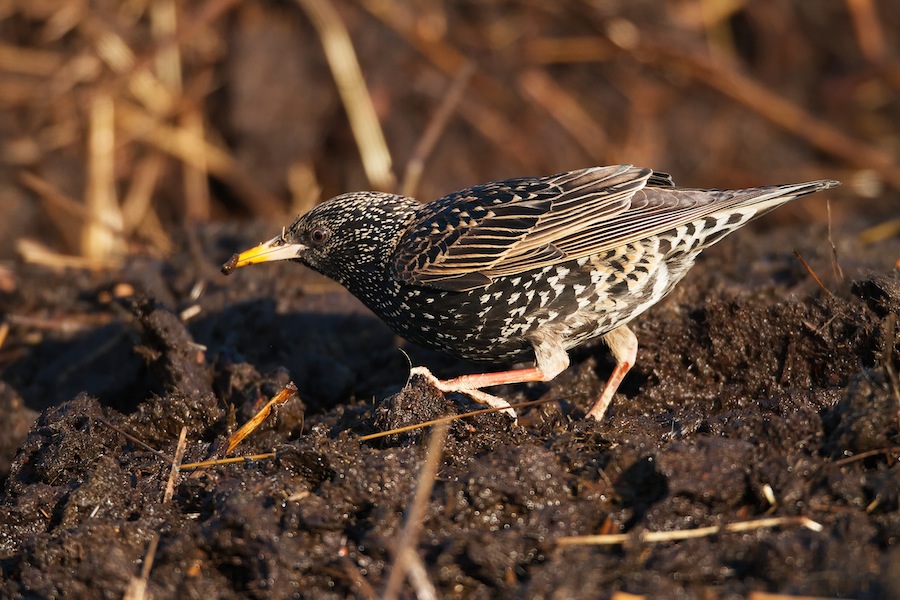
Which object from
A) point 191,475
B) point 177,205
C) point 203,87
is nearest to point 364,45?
point 203,87

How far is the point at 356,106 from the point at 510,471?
22.5ft

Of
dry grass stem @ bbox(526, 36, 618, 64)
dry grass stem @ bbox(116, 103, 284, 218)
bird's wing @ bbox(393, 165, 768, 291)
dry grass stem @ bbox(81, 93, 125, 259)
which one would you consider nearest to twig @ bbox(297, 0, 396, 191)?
dry grass stem @ bbox(116, 103, 284, 218)

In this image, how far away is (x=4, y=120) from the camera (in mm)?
9852

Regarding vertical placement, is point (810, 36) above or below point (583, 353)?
above

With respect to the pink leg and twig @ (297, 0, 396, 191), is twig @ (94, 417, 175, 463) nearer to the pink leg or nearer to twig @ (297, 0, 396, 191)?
the pink leg

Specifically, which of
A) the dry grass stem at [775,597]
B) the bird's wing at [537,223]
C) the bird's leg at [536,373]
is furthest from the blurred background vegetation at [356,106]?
the dry grass stem at [775,597]

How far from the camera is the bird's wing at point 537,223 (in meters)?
5.02

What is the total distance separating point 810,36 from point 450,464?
364 inches

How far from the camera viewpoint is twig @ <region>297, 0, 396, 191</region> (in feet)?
32.9

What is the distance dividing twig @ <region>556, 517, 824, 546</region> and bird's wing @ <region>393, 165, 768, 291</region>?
1.70m

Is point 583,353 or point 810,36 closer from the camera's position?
point 583,353

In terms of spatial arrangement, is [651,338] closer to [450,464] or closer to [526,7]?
[450,464]

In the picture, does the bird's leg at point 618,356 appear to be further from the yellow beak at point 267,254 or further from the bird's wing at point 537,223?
the yellow beak at point 267,254

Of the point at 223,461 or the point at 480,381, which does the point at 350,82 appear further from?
the point at 223,461
